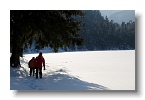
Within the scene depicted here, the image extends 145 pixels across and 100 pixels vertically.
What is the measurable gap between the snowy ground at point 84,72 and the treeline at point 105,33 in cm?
13

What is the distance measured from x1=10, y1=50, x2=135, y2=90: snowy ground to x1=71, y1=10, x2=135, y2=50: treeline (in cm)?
13

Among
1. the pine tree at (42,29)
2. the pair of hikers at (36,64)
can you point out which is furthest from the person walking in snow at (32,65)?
the pine tree at (42,29)

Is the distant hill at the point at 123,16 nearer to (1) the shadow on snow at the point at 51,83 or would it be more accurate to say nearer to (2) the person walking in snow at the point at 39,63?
(1) the shadow on snow at the point at 51,83

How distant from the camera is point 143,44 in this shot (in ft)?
36.1

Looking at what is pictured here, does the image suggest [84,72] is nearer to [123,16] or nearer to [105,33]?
[105,33]

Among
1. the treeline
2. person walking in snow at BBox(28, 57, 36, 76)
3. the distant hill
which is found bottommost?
person walking in snow at BBox(28, 57, 36, 76)

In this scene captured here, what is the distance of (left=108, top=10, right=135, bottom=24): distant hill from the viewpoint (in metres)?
11.0

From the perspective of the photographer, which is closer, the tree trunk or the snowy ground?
the snowy ground

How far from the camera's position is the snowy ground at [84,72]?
1099 centimetres

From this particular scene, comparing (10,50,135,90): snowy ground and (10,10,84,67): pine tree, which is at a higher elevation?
(10,10,84,67): pine tree

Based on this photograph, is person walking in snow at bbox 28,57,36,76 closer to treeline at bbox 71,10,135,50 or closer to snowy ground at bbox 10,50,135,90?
snowy ground at bbox 10,50,135,90

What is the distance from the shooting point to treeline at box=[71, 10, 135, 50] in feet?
36.1

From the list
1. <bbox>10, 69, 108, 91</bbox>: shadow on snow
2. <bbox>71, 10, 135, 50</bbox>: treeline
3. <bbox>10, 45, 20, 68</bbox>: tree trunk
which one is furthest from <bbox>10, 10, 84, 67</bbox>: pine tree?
<bbox>10, 69, 108, 91</bbox>: shadow on snow

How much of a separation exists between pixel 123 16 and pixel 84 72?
3.98 ft
